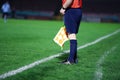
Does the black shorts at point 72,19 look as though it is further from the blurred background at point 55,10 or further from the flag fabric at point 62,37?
the blurred background at point 55,10

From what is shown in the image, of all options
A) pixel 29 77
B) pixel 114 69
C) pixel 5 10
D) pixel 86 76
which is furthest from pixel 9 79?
pixel 5 10

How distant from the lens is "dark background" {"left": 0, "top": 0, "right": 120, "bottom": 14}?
154ft

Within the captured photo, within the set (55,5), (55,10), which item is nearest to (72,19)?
(55,10)

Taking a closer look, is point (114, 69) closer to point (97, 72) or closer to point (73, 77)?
point (97, 72)

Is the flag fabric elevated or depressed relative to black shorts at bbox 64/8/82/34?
depressed

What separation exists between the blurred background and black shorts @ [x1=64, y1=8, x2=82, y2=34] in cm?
3751

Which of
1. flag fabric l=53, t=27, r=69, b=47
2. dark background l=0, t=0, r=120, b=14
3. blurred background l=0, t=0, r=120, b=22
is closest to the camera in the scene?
flag fabric l=53, t=27, r=69, b=47

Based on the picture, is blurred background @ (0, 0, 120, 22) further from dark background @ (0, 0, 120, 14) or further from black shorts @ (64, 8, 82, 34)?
black shorts @ (64, 8, 82, 34)

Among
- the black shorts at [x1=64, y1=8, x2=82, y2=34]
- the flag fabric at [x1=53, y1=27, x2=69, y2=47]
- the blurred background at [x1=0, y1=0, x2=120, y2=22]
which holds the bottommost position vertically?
the blurred background at [x1=0, y1=0, x2=120, y2=22]

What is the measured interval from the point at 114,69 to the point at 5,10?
27.7 m

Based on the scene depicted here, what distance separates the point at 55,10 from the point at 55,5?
0.88 meters

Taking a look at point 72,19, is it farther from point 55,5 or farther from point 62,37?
point 55,5

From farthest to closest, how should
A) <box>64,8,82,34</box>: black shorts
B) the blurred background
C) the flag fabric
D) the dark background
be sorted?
the dark background → the blurred background → the flag fabric → <box>64,8,82,34</box>: black shorts

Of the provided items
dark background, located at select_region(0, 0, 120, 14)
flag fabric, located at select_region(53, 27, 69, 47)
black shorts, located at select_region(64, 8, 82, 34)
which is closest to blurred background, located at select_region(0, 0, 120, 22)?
dark background, located at select_region(0, 0, 120, 14)
